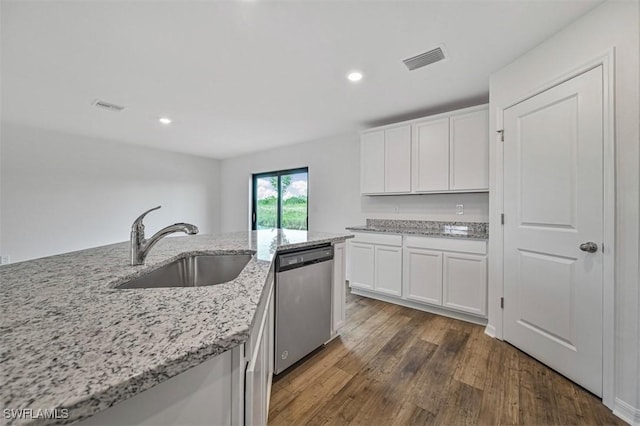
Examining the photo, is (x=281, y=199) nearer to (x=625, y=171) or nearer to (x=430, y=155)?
(x=430, y=155)

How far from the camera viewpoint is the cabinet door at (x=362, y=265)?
3.27 m

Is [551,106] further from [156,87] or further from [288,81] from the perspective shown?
[156,87]

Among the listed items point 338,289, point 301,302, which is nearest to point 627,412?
point 338,289

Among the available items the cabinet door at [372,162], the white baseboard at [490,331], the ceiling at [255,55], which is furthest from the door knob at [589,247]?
the cabinet door at [372,162]

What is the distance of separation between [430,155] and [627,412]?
2466 millimetres

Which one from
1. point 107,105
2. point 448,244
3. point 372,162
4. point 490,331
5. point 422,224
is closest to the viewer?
point 490,331

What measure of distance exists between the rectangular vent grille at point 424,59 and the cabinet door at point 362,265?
80.3 inches

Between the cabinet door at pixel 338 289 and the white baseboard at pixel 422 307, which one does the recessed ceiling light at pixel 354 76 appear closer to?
the cabinet door at pixel 338 289

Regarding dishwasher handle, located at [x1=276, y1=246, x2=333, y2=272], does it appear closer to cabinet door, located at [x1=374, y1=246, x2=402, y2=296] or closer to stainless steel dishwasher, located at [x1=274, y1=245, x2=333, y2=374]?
stainless steel dishwasher, located at [x1=274, y1=245, x2=333, y2=374]

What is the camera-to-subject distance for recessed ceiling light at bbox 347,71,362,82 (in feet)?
7.61

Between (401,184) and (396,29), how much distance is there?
1850 mm

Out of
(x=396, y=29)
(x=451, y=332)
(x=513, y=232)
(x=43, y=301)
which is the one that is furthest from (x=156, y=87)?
(x=451, y=332)

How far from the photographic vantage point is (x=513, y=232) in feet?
6.92

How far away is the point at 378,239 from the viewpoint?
321 cm
